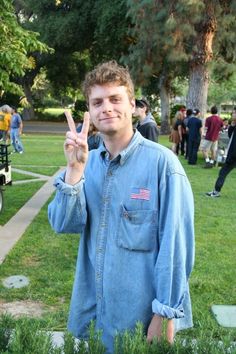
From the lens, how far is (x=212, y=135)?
14.8 meters

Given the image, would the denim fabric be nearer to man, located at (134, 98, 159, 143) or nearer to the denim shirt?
man, located at (134, 98, 159, 143)

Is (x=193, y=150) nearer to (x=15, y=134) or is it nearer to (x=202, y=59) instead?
(x=15, y=134)

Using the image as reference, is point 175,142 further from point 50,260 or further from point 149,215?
point 149,215

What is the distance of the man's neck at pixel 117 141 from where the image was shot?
2086 millimetres

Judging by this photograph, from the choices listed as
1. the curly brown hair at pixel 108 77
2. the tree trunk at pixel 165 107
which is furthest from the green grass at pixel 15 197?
the tree trunk at pixel 165 107

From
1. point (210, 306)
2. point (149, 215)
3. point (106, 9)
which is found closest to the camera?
point (149, 215)

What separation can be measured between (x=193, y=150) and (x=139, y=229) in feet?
44.1

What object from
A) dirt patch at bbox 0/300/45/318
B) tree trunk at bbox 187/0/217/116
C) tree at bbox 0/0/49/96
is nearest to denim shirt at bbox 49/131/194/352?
dirt patch at bbox 0/300/45/318

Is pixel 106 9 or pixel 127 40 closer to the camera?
pixel 106 9

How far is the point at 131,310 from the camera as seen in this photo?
6.81 ft

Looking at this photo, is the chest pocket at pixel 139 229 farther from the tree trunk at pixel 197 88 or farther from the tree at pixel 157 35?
the tree trunk at pixel 197 88

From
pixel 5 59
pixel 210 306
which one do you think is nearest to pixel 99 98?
pixel 210 306

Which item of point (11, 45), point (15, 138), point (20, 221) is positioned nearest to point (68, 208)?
point (11, 45)

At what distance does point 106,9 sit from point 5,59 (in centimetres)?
2431
